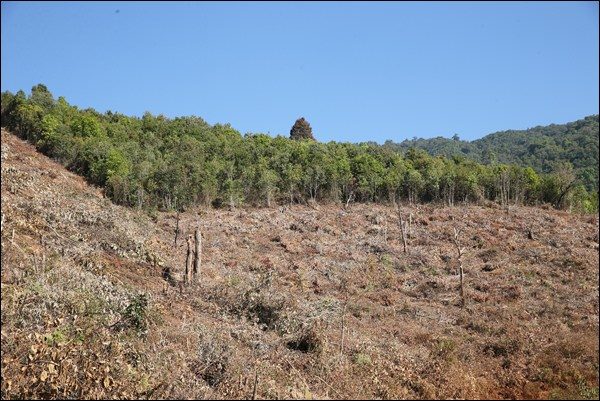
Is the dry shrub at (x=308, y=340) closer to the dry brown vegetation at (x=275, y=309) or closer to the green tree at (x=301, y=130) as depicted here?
the dry brown vegetation at (x=275, y=309)

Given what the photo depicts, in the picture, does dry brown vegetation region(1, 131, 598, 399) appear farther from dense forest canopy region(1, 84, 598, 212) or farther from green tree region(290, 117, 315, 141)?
green tree region(290, 117, 315, 141)

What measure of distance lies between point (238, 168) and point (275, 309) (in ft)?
121

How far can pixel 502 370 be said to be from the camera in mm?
14656

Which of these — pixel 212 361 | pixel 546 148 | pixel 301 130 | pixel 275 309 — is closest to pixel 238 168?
pixel 301 130

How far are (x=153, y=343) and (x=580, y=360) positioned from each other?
1182cm

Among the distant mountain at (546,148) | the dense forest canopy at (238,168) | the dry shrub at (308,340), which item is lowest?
the dry shrub at (308,340)

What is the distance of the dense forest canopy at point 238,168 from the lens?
4553cm

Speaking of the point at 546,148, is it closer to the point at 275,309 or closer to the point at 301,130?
the point at 301,130

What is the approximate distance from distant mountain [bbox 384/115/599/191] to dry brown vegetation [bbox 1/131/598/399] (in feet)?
108

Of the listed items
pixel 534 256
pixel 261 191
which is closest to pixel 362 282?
pixel 534 256

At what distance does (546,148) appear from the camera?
94438 mm

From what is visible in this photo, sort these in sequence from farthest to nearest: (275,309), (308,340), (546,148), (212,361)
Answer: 1. (546,148)
2. (275,309)
3. (308,340)
4. (212,361)

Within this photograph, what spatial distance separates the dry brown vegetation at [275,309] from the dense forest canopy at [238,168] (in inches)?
186

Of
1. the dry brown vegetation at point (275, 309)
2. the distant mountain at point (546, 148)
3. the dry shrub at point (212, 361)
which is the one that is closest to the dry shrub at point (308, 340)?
the dry brown vegetation at point (275, 309)
